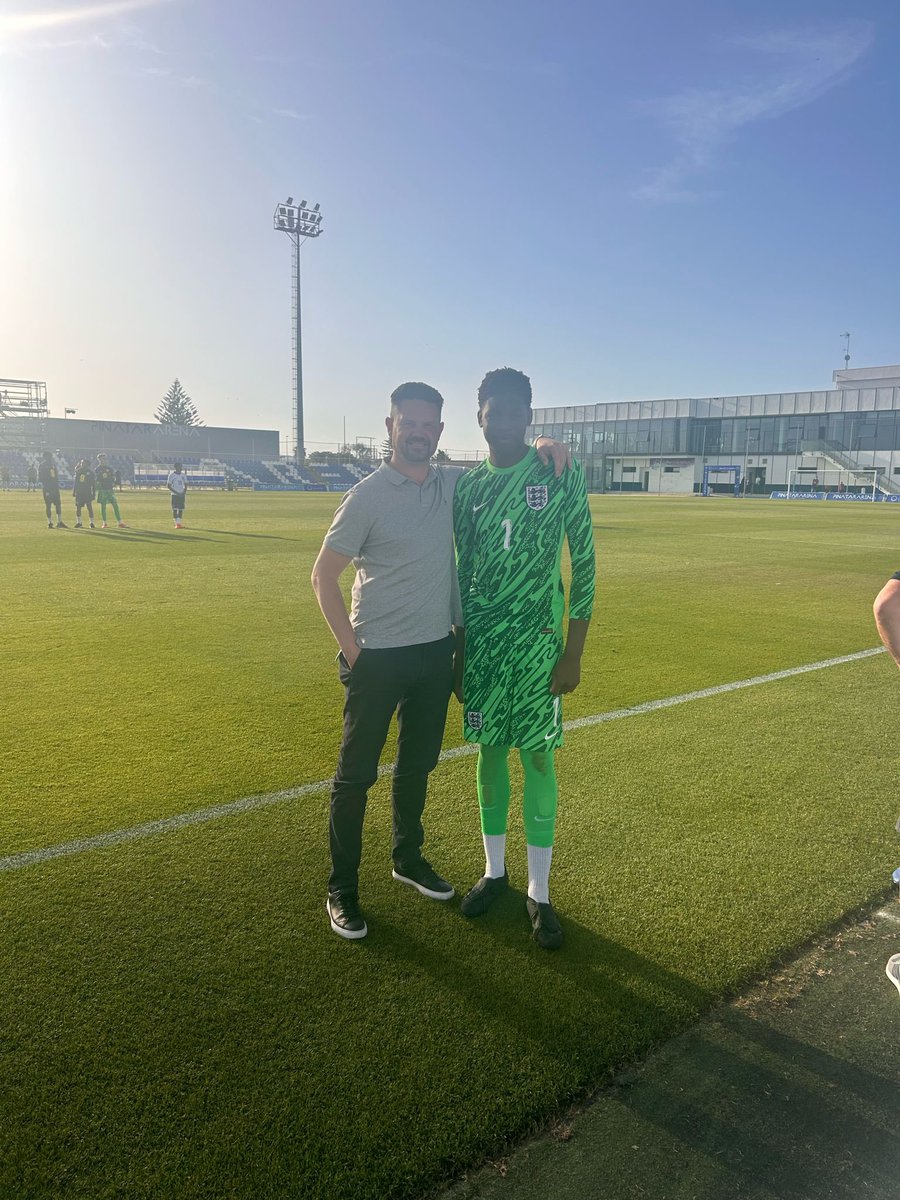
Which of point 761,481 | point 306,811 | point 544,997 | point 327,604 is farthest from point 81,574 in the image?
point 761,481

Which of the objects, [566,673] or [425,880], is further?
[425,880]

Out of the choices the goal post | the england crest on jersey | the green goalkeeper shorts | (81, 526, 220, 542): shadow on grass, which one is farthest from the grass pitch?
the goal post

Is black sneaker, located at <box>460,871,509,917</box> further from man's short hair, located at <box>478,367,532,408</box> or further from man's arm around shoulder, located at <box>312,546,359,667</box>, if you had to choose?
man's short hair, located at <box>478,367,532,408</box>

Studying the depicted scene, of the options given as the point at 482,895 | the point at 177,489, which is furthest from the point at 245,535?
the point at 482,895

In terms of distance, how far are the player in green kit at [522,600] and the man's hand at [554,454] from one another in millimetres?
32

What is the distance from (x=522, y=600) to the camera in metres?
3.11

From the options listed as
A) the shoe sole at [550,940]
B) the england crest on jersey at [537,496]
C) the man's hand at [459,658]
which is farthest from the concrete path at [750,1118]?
the england crest on jersey at [537,496]

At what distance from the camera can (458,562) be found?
Result: 3.27 metres

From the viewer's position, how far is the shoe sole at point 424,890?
131 inches

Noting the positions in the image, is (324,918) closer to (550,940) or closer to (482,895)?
(482,895)

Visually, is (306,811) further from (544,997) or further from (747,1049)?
(747,1049)

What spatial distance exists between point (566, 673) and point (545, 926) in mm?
993

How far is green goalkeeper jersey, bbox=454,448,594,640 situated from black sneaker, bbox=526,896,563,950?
1.10m

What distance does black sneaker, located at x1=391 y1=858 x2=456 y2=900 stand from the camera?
131 inches
